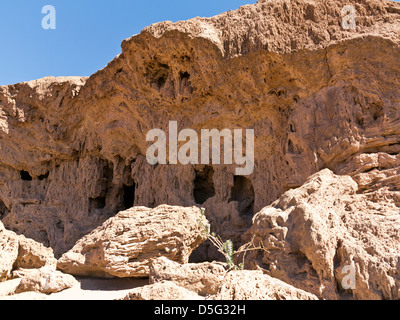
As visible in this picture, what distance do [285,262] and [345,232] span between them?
79 centimetres

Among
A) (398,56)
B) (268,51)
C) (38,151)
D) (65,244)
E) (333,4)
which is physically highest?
(333,4)

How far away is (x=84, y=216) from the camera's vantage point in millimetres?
8672

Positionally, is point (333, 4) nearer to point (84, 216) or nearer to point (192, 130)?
point (192, 130)

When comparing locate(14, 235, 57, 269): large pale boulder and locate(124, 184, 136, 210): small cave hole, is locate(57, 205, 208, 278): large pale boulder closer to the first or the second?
locate(14, 235, 57, 269): large pale boulder

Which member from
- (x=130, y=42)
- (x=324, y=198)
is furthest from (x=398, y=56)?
(x=130, y=42)

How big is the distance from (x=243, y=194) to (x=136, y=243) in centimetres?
275

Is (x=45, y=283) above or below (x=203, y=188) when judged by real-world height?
below

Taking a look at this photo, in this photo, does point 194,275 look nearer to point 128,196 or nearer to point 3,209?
point 128,196

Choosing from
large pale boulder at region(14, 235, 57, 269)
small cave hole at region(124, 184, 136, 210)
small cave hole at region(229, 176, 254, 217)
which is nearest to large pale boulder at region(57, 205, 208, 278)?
large pale boulder at region(14, 235, 57, 269)

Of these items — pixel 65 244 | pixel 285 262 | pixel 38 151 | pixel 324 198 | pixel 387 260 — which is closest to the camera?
pixel 387 260

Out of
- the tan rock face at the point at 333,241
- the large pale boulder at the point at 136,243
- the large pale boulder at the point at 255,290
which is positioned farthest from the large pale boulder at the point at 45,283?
the large pale boulder at the point at 255,290

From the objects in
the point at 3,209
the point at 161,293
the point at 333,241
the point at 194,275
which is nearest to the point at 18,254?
the point at 194,275

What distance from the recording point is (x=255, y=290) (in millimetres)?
2355

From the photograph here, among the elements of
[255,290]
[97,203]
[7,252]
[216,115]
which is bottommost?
[7,252]
